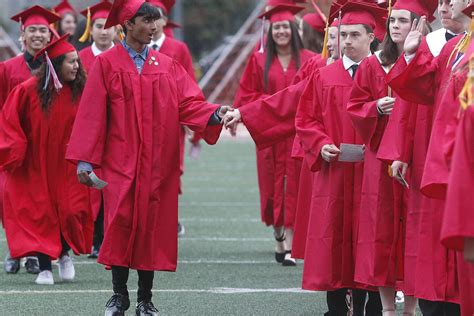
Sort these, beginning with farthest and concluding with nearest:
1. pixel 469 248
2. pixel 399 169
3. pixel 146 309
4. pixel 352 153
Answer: pixel 146 309, pixel 352 153, pixel 399 169, pixel 469 248

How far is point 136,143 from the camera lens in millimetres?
8844

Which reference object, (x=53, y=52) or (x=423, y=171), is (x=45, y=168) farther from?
(x=423, y=171)

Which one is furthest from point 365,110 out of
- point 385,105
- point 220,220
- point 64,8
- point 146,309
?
point 64,8

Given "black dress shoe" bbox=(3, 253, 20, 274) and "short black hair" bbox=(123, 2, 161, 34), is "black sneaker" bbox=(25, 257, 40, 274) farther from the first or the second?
"short black hair" bbox=(123, 2, 161, 34)

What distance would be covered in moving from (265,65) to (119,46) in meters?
3.88

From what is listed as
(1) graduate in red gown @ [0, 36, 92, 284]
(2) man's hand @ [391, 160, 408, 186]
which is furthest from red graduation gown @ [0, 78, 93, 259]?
(2) man's hand @ [391, 160, 408, 186]

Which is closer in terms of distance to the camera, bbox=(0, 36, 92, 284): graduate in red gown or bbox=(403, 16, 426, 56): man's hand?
bbox=(403, 16, 426, 56): man's hand

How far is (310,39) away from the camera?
12.9m

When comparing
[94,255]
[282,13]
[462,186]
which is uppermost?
[282,13]

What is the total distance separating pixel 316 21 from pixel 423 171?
17.1 ft

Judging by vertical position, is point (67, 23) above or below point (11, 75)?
above

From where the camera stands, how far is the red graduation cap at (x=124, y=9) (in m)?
9.01

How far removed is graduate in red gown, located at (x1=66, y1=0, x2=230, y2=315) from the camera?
8.80 metres

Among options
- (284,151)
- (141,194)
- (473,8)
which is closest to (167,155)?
(141,194)
